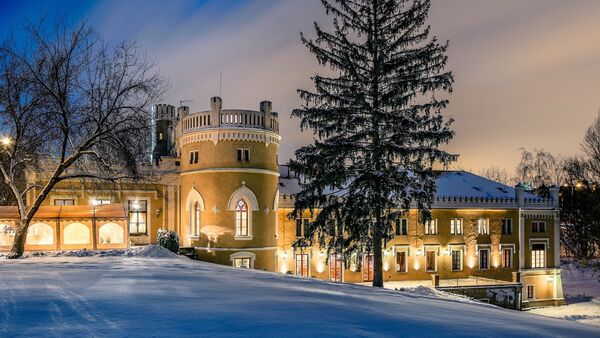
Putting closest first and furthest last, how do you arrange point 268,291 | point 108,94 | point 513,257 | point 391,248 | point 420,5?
point 268,291, point 108,94, point 420,5, point 391,248, point 513,257

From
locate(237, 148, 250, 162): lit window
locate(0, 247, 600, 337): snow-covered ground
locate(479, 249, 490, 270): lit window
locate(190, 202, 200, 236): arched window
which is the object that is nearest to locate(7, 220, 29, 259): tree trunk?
locate(0, 247, 600, 337): snow-covered ground

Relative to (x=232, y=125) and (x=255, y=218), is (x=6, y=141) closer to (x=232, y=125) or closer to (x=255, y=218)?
(x=232, y=125)

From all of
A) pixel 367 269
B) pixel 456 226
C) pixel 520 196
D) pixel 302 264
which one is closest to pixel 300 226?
pixel 302 264

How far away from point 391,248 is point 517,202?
10402 mm

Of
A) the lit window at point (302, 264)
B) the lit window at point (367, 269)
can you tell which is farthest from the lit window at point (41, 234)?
the lit window at point (367, 269)

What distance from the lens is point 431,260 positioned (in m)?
34.8

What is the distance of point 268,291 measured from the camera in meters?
10.5

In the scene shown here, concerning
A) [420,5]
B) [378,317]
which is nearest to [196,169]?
[420,5]

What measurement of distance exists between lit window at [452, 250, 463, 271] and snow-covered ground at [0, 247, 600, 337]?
25627 millimetres

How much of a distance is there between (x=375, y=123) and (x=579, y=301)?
2460 cm

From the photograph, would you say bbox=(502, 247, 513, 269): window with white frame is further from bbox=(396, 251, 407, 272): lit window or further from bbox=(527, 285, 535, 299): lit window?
bbox=(396, 251, 407, 272): lit window

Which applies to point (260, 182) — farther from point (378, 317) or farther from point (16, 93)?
point (378, 317)

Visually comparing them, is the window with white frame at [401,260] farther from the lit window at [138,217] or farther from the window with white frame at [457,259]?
the lit window at [138,217]

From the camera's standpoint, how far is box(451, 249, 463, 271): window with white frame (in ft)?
116
